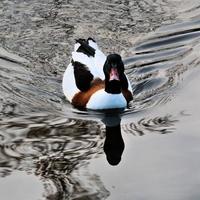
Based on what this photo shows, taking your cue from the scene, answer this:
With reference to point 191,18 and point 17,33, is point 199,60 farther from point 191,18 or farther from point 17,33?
point 17,33

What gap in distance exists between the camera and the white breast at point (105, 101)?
34.6 feet

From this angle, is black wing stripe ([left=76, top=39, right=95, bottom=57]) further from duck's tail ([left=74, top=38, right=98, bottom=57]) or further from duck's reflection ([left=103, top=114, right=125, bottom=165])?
duck's reflection ([left=103, top=114, right=125, bottom=165])

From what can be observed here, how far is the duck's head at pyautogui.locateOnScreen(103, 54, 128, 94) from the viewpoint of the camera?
33.7 ft

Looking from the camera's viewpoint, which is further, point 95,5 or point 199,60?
point 95,5

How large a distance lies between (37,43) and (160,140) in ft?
12.9

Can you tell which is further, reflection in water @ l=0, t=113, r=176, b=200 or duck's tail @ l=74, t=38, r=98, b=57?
duck's tail @ l=74, t=38, r=98, b=57

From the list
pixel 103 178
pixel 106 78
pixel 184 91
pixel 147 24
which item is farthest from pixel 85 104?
pixel 147 24

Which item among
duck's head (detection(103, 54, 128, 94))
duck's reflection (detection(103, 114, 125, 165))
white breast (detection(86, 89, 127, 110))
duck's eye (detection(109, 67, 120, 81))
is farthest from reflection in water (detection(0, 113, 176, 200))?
duck's eye (detection(109, 67, 120, 81))

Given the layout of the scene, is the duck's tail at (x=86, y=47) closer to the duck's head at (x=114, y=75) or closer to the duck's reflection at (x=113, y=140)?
the duck's head at (x=114, y=75)

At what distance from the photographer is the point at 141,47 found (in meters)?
12.5

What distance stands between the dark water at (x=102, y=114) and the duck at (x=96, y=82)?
0.17 metres

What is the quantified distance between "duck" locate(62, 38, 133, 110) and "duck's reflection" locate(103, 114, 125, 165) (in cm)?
27

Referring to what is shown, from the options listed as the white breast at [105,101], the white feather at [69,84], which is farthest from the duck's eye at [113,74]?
the white feather at [69,84]

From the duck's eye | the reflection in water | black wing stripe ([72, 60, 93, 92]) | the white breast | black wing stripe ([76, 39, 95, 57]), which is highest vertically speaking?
black wing stripe ([76, 39, 95, 57])
